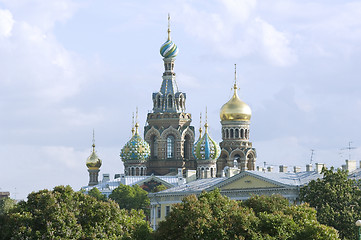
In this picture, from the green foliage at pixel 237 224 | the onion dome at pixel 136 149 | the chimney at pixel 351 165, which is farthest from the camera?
the onion dome at pixel 136 149

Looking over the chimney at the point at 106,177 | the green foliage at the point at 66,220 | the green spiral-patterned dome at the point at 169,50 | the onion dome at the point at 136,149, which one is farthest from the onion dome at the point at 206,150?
the green foliage at the point at 66,220

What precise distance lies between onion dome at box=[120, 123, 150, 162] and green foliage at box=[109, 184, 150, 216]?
1393 cm

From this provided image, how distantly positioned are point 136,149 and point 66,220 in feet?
247

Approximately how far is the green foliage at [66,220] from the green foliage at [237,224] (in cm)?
315

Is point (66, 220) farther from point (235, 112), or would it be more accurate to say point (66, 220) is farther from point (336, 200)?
point (235, 112)

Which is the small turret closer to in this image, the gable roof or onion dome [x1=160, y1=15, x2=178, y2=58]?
onion dome [x1=160, y1=15, x2=178, y2=58]

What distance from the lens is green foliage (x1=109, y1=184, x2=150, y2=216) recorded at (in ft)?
408

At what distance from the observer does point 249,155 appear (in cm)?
13862

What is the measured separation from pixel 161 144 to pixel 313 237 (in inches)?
3388

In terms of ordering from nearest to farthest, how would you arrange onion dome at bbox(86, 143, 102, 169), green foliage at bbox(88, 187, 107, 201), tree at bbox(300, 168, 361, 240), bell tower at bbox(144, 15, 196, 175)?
1. tree at bbox(300, 168, 361, 240)
2. green foliage at bbox(88, 187, 107, 201)
3. bell tower at bbox(144, 15, 196, 175)
4. onion dome at bbox(86, 143, 102, 169)

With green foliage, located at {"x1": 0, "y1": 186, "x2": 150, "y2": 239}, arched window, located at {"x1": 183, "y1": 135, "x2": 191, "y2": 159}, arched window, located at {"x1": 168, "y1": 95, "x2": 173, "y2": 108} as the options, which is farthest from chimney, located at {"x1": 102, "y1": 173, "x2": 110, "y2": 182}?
green foliage, located at {"x1": 0, "y1": 186, "x2": 150, "y2": 239}

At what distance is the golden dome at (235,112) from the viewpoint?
139125 mm

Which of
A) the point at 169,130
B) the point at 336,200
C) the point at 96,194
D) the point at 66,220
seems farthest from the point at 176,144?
the point at 66,220

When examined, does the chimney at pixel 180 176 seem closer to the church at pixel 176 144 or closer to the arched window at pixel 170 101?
the church at pixel 176 144
